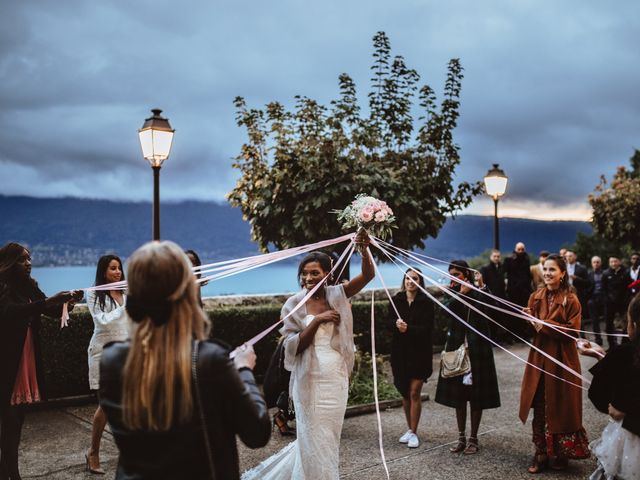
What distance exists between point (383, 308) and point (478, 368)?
5.52m

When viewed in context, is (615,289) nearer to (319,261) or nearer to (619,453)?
(619,453)

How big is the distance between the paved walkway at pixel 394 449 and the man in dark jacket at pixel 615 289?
6184mm

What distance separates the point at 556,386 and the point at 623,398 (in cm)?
166

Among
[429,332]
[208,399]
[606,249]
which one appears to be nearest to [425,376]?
[429,332]

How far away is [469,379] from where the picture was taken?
6227 mm

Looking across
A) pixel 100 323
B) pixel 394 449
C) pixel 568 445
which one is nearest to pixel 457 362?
pixel 394 449

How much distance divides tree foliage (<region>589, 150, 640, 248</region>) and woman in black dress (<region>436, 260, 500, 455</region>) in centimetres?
1730

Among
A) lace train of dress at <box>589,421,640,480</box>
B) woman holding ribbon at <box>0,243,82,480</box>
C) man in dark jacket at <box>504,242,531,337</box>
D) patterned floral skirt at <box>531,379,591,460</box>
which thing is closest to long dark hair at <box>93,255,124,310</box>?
woman holding ribbon at <box>0,243,82,480</box>

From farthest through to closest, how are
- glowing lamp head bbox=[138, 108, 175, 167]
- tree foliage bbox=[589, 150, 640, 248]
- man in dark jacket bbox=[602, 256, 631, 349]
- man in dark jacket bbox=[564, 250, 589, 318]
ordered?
tree foliage bbox=[589, 150, 640, 248]
man in dark jacket bbox=[564, 250, 589, 318]
man in dark jacket bbox=[602, 256, 631, 349]
glowing lamp head bbox=[138, 108, 175, 167]

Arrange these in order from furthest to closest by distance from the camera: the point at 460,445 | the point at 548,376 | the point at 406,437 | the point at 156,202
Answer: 1. the point at 156,202
2. the point at 406,437
3. the point at 460,445
4. the point at 548,376

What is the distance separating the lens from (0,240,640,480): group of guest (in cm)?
213

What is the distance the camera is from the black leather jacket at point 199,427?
214 centimetres

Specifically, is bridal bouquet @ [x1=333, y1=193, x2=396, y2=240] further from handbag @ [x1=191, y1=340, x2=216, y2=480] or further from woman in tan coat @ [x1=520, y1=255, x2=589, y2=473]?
handbag @ [x1=191, y1=340, x2=216, y2=480]

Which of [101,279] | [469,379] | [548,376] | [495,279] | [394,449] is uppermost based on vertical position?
[101,279]
